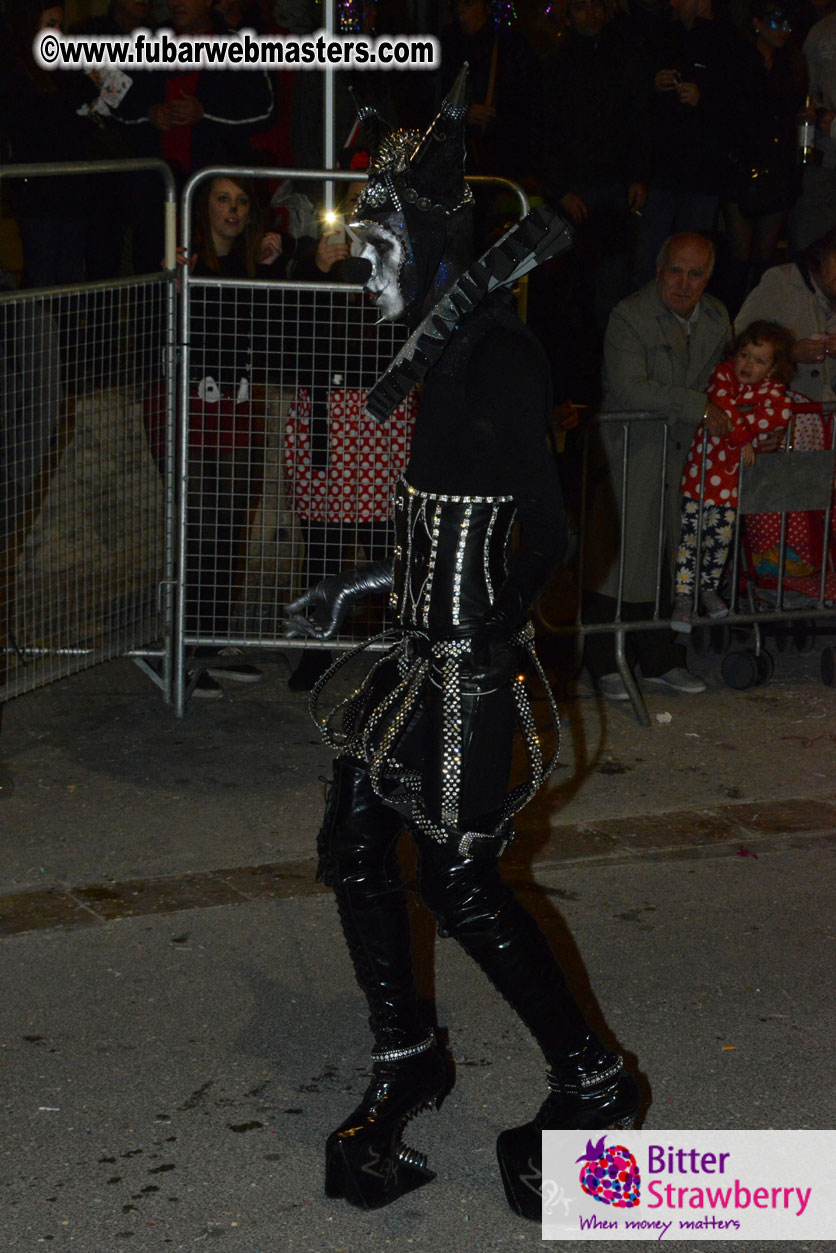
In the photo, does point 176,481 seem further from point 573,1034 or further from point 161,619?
point 573,1034

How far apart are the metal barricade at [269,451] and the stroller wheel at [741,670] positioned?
1.70 meters

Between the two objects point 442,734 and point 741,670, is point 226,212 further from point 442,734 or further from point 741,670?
point 442,734

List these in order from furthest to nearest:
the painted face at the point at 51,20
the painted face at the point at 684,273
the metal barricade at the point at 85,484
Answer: the painted face at the point at 51,20
the painted face at the point at 684,273
the metal barricade at the point at 85,484

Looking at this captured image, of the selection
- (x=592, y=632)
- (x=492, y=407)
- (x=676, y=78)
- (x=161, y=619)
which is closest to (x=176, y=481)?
(x=161, y=619)

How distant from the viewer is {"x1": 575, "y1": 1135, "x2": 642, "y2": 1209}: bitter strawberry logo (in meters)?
3.49

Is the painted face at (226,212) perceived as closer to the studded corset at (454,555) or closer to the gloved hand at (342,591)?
the gloved hand at (342,591)

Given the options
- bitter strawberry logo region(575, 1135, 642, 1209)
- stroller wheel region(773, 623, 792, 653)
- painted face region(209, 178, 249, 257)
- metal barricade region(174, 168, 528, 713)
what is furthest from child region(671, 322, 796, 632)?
bitter strawberry logo region(575, 1135, 642, 1209)

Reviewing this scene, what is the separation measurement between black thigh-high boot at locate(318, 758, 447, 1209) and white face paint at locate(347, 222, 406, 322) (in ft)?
3.30

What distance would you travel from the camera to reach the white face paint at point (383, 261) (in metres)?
3.37

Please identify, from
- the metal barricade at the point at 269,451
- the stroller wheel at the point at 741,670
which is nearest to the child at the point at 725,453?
the stroller wheel at the point at 741,670

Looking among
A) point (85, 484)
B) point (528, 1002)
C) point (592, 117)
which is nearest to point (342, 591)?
point (528, 1002)

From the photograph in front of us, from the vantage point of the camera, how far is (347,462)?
698cm

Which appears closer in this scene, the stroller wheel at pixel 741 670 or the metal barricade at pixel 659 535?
the metal barricade at pixel 659 535

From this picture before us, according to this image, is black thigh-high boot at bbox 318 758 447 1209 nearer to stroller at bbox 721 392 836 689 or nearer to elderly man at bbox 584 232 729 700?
elderly man at bbox 584 232 729 700
